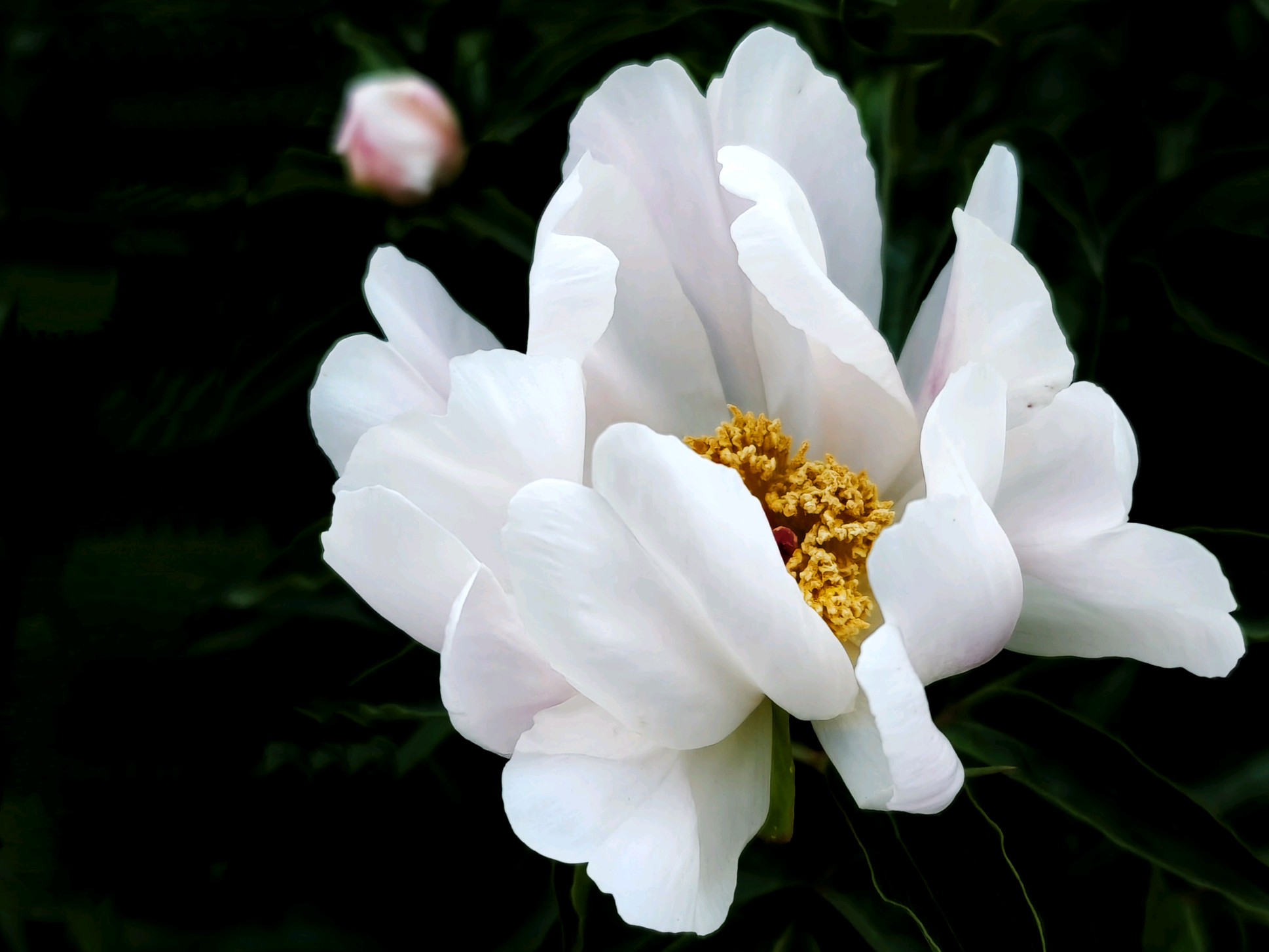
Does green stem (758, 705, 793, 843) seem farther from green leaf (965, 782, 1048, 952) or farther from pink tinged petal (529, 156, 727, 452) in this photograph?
pink tinged petal (529, 156, 727, 452)

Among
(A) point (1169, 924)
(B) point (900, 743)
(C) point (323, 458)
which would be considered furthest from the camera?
(C) point (323, 458)

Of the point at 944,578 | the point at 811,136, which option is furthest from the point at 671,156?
the point at 944,578

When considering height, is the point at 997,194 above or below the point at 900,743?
above

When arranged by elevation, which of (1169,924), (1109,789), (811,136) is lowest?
(1169,924)

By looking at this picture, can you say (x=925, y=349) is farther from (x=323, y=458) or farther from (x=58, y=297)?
(x=58, y=297)

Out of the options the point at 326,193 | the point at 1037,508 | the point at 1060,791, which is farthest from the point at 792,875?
the point at 326,193

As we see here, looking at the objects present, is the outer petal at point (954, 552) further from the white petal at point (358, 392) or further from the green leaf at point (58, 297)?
the green leaf at point (58, 297)

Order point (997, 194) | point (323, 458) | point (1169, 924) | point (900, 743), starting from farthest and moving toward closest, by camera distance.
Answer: point (323, 458)
point (1169, 924)
point (997, 194)
point (900, 743)

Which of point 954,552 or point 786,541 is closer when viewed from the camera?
point 954,552
